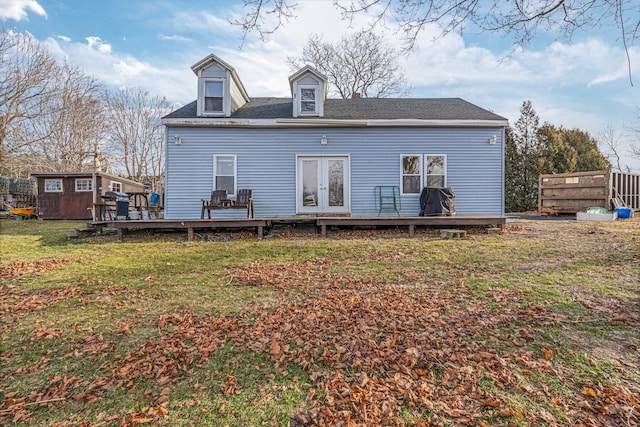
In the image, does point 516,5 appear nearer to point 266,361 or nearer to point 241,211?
point 266,361

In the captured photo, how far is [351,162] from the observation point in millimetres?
9273

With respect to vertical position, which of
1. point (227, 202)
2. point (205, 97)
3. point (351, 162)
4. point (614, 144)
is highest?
point (614, 144)

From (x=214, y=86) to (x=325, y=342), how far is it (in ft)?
28.5

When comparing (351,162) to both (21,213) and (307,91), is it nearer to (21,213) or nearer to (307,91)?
(307,91)

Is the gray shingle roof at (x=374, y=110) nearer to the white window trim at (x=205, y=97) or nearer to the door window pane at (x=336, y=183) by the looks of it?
the white window trim at (x=205, y=97)

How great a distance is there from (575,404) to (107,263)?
6.19 meters

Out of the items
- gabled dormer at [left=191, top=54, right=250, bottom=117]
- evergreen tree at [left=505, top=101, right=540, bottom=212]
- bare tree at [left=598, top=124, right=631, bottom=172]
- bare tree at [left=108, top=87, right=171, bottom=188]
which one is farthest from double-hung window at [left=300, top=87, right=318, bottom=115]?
bare tree at [left=598, top=124, right=631, bottom=172]

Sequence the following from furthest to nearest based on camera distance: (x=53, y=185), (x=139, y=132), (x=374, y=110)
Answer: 1. (x=139, y=132)
2. (x=53, y=185)
3. (x=374, y=110)

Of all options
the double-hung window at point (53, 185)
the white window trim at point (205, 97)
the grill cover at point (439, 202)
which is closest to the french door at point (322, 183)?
the grill cover at point (439, 202)

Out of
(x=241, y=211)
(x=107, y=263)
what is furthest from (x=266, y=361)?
(x=241, y=211)

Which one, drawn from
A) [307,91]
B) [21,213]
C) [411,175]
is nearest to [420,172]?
[411,175]

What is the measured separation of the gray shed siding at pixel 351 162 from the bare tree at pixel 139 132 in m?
17.5

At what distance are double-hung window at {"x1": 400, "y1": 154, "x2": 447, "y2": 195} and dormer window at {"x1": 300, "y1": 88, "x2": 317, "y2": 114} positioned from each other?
3073 millimetres

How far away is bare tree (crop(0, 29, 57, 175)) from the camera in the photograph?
1592cm
